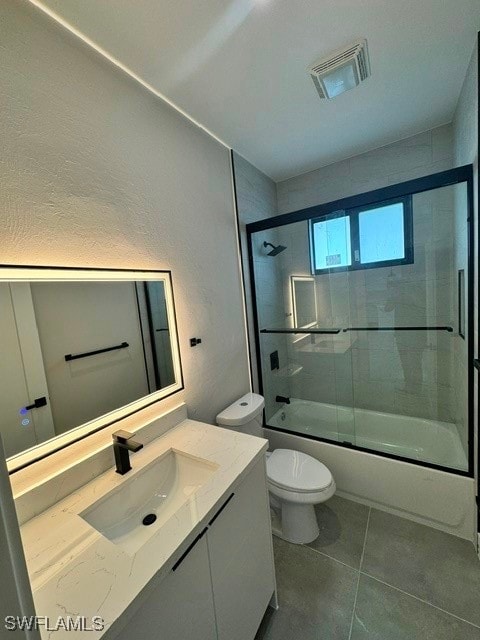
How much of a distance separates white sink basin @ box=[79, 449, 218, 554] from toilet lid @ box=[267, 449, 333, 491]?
0.70 meters

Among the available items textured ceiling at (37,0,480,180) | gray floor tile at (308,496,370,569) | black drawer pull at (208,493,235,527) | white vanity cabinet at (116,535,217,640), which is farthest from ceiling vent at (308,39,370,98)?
gray floor tile at (308,496,370,569)

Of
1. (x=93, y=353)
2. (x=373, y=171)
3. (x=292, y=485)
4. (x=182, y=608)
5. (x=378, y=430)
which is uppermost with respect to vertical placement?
(x=373, y=171)

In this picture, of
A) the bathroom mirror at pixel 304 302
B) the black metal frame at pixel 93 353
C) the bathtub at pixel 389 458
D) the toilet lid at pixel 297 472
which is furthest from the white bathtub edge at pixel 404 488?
the black metal frame at pixel 93 353

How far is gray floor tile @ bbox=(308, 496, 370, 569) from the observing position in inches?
61.0

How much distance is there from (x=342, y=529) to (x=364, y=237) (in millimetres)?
2166

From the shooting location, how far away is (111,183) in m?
1.20

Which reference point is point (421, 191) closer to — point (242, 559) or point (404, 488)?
point (404, 488)

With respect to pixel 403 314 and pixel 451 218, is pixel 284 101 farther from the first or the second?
pixel 403 314

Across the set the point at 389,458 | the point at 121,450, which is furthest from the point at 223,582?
the point at 389,458

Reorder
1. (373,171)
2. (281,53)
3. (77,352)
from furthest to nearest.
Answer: (373,171) → (281,53) → (77,352)

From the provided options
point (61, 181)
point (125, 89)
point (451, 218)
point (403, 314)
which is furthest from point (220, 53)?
point (403, 314)

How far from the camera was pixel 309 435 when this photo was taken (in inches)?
85.5

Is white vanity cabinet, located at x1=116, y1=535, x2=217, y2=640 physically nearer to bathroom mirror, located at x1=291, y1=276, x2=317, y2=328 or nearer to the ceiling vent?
bathroom mirror, located at x1=291, y1=276, x2=317, y2=328

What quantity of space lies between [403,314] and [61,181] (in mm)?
2455
